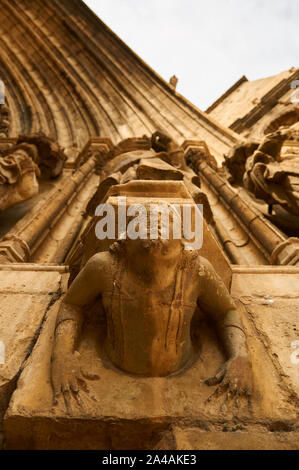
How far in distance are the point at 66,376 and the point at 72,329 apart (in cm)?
22

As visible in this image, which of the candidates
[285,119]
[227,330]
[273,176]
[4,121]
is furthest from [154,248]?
[4,121]

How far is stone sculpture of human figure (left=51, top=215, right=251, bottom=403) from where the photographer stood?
1267 mm

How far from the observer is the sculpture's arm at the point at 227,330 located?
48.7 inches

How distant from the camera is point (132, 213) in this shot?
1.44 metres

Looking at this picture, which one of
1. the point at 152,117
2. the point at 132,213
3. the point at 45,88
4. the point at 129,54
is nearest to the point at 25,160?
the point at 132,213

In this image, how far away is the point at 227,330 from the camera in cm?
144

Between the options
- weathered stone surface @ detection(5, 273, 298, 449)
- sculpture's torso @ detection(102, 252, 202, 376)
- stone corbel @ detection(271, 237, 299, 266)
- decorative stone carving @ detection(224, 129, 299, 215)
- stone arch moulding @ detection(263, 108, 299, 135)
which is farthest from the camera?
stone arch moulding @ detection(263, 108, 299, 135)

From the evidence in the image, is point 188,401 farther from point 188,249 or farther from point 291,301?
point 291,301

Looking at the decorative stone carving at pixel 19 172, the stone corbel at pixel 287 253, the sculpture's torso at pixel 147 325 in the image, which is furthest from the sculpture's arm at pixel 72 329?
the decorative stone carving at pixel 19 172

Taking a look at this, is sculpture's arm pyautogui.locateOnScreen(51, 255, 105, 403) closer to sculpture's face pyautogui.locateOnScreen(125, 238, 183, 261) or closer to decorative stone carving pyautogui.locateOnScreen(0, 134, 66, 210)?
sculpture's face pyautogui.locateOnScreen(125, 238, 183, 261)

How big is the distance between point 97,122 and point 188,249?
7.92 metres

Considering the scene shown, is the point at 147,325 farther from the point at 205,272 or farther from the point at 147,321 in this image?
the point at 205,272

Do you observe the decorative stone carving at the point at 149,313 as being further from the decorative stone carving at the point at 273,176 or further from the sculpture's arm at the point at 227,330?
the decorative stone carving at the point at 273,176

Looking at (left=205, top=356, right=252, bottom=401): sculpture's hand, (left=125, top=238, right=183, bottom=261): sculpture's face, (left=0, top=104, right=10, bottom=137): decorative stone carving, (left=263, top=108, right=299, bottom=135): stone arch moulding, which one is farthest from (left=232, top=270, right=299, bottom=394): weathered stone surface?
(left=0, top=104, right=10, bottom=137): decorative stone carving
